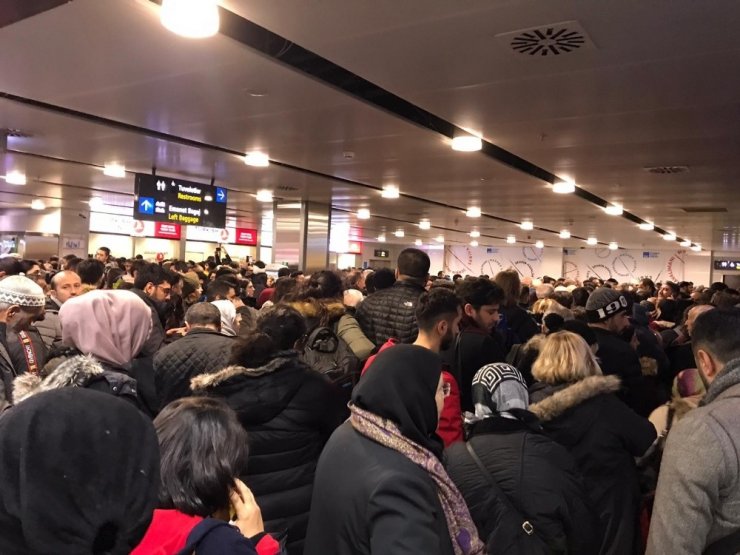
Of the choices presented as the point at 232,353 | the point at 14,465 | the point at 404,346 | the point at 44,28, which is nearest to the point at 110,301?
the point at 232,353

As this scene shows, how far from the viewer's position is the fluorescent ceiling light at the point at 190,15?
139 inches

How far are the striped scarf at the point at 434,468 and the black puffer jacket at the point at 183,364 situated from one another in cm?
160

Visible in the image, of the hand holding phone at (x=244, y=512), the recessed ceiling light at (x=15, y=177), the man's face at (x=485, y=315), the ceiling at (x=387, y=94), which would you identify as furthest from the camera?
the recessed ceiling light at (x=15, y=177)

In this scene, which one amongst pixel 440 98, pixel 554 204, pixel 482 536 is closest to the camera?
pixel 482 536

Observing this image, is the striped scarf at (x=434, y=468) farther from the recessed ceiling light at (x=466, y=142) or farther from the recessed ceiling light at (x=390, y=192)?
the recessed ceiling light at (x=390, y=192)

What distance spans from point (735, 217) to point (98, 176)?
1357 centimetres

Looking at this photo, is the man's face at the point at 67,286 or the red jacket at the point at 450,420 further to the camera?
the man's face at the point at 67,286

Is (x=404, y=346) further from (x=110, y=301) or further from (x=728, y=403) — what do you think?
(x=110, y=301)

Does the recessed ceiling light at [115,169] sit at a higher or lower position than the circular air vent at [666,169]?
lower

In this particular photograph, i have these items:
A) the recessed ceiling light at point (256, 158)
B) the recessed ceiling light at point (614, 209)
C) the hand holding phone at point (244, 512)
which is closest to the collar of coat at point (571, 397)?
the hand holding phone at point (244, 512)

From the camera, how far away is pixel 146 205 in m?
9.43

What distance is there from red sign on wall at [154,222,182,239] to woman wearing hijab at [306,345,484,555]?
19.3 meters

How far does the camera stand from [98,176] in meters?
11.5

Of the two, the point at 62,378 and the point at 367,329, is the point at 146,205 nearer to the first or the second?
the point at 367,329
